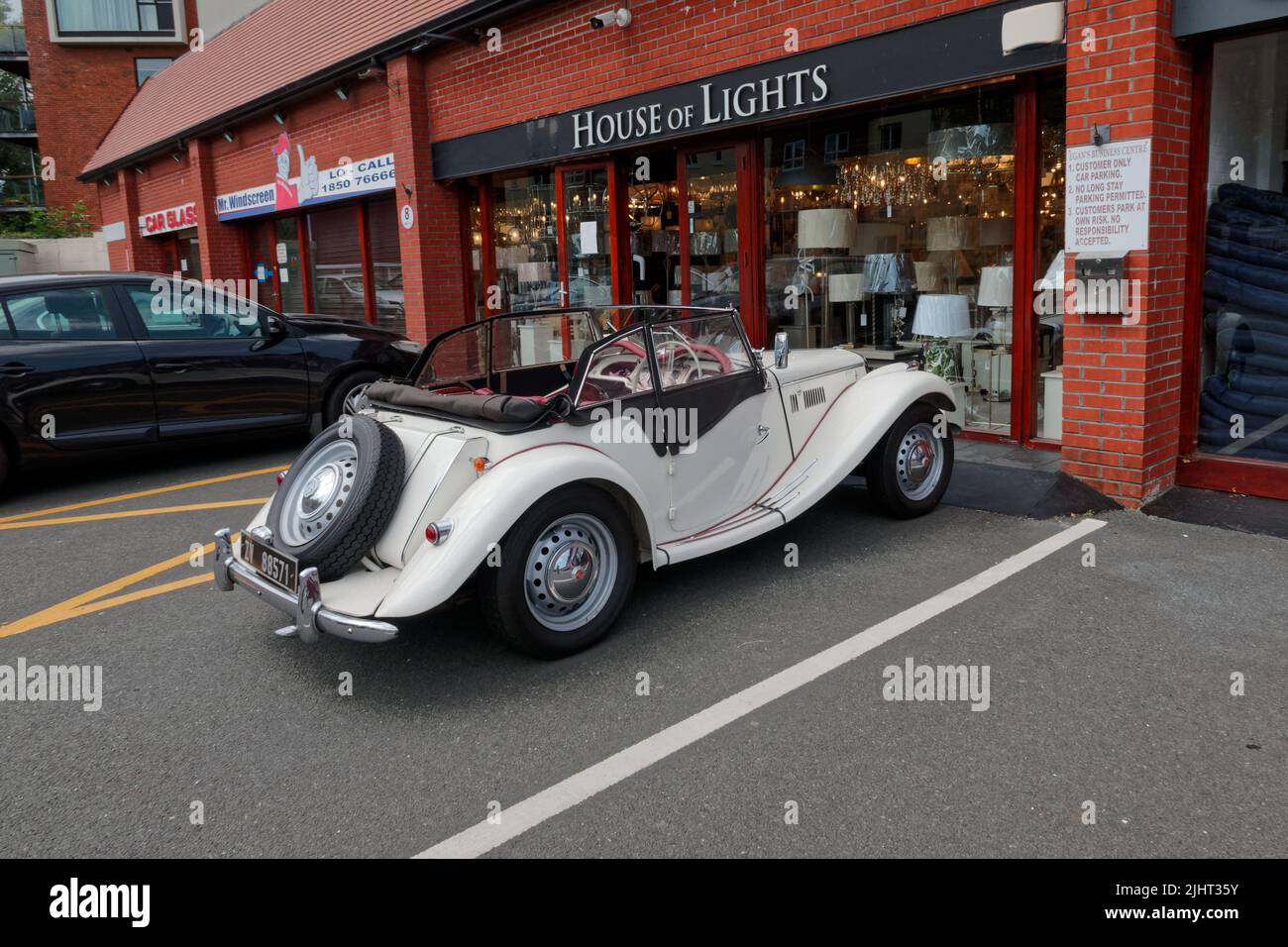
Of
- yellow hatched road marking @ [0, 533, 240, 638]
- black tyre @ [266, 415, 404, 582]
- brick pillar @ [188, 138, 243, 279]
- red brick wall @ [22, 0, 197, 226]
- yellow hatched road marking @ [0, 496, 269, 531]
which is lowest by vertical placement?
yellow hatched road marking @ [0, 533, 240, 638]

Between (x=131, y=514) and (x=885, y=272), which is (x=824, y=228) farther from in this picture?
(x=131, y=514)

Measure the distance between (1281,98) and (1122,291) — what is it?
1753mm

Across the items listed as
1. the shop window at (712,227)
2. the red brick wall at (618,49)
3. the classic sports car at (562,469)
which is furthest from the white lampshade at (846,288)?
the classic sports car at (562,469)

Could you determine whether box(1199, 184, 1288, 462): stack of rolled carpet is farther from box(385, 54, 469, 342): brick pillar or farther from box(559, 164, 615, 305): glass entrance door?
box(385, 54, 469, 342): brick pillar

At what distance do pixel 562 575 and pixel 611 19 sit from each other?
6.93 metres

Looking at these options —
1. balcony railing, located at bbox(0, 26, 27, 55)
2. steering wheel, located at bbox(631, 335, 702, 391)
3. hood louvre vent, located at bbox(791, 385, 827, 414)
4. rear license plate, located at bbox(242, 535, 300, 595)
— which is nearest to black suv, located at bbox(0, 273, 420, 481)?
rear license plate, located at bbox(242, 535, 300, 595)

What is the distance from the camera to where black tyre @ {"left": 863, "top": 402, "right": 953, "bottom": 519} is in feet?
18.9

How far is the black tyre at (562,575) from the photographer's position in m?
3.97

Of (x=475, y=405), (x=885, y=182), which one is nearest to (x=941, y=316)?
(x=885, y=182)

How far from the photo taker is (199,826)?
3094mm

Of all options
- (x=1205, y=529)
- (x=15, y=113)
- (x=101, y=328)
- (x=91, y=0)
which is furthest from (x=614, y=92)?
(x=15, y=113)

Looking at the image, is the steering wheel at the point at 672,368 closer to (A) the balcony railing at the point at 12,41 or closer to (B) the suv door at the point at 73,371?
(B) the suv door at the point at 73,371

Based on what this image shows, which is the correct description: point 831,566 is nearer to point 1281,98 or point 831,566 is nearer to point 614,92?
point 1281,98

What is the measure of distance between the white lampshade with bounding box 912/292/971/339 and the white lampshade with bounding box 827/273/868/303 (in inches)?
23.7
